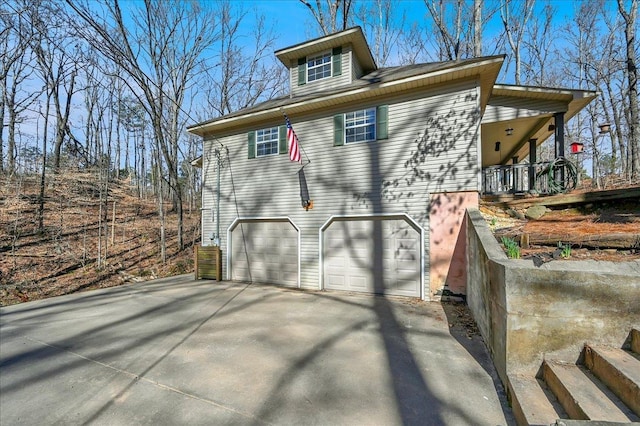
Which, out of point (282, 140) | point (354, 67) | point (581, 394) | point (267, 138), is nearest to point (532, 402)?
point (581, 394)

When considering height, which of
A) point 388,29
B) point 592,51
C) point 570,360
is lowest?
point 570,360

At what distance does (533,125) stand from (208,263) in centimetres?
1178

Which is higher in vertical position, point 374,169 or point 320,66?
point 320,66

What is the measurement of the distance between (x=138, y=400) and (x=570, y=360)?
4.30 metres

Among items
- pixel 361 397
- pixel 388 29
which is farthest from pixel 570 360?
pixel 388 29

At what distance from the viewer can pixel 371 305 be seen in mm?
6188

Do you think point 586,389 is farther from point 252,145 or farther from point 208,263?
point 208,263

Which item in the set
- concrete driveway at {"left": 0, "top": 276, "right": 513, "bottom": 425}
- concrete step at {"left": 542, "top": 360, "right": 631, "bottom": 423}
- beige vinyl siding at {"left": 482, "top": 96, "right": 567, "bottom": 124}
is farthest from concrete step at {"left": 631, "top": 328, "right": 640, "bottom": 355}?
beige vinyl siding at {"left": 482, "top": 96, "right": 567, "bottom": 124}

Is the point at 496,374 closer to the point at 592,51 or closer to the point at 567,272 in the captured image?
the point at 567,272

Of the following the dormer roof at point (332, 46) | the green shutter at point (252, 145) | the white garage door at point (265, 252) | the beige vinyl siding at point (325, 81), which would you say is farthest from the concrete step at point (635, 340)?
the dormer roof at point (332, 46)

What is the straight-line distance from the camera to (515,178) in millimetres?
8391

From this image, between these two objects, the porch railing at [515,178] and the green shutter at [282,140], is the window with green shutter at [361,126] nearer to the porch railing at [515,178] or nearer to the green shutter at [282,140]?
the green shutter at [282,140]

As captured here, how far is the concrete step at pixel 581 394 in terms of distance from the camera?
6.57ft

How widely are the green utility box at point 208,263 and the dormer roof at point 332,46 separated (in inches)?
267
